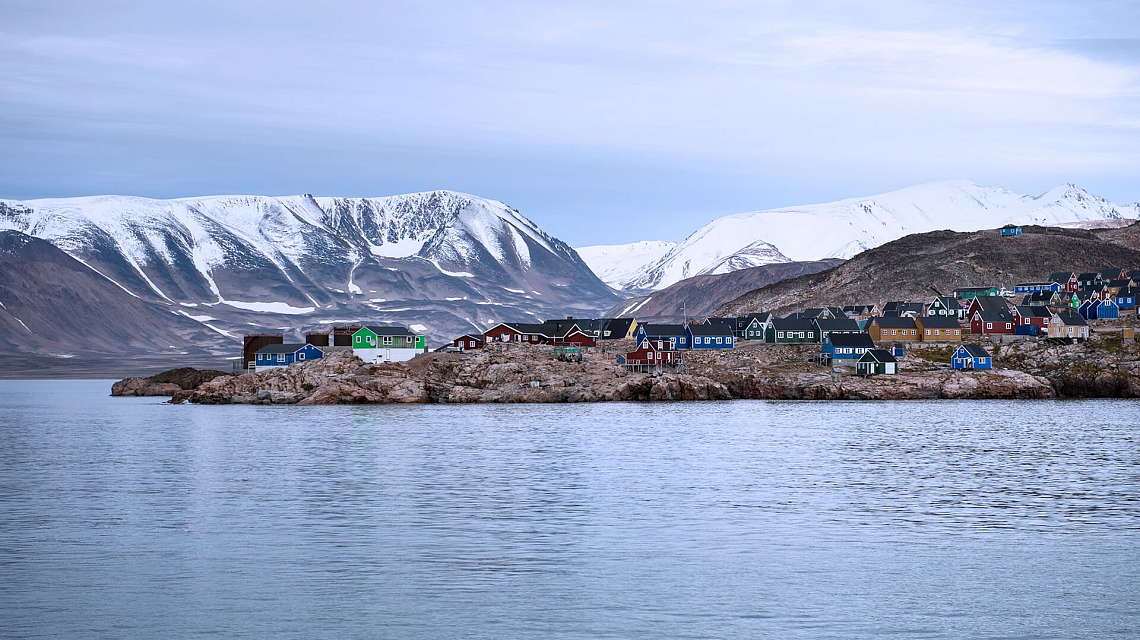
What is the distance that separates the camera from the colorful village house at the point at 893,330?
162500 mm

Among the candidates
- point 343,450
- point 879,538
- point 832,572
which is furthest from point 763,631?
point 343,450

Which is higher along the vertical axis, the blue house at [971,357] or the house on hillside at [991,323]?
the house on hillside at [991,323]

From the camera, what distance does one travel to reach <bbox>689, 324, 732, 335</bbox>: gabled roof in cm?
16600

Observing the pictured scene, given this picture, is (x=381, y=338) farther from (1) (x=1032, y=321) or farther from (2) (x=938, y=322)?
(1) (x=1032, y=321)

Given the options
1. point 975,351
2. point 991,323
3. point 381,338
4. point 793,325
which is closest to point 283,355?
point 381,338

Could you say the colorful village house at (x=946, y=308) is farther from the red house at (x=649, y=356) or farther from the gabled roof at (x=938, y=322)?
the red house at (x=649, y=356)

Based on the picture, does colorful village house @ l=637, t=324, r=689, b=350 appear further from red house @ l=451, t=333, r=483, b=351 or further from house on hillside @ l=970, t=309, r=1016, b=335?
house on hillside @ l=970, t=309, r=1016, b=335

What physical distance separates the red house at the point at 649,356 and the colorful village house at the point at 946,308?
46791 millimetres

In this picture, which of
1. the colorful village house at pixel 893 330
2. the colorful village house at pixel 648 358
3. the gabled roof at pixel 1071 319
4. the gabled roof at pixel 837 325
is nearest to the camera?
the colorful village house at pixel 648 358

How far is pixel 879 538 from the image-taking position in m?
39.6

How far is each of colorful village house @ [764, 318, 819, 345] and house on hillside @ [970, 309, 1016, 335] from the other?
2307 cm

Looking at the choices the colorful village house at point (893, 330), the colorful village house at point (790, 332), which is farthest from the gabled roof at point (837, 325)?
the colorful village house at point (893, 330)

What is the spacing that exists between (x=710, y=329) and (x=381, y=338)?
4887 cm

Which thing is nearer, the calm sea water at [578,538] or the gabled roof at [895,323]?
the calm sea water at [578,538]
